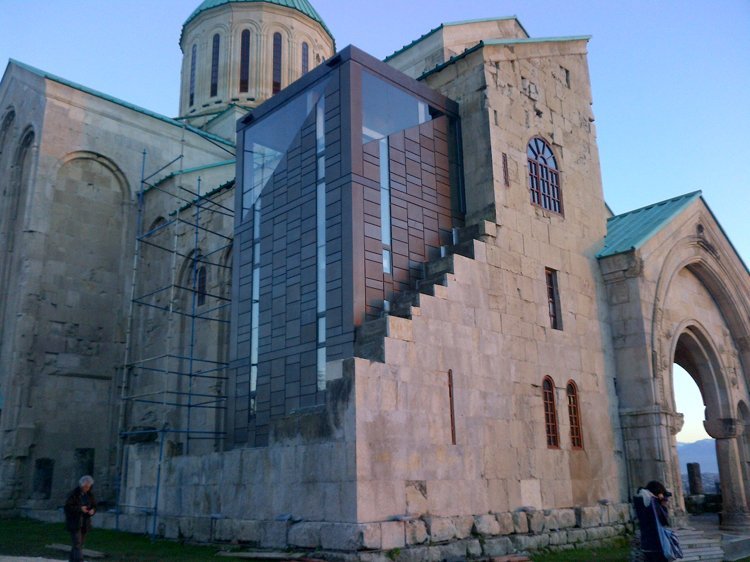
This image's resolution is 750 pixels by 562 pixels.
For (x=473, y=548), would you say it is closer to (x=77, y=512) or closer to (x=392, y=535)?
(x=392, y=535)

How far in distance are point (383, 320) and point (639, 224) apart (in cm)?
964

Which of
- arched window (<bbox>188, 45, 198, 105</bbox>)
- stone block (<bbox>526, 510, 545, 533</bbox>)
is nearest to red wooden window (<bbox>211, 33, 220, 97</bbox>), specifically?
arched window (<bbox>188, 45, 198, 105</bbox>)

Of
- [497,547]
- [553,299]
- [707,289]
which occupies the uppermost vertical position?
[707,289]

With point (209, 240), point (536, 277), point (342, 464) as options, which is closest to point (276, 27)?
point (209, 240)

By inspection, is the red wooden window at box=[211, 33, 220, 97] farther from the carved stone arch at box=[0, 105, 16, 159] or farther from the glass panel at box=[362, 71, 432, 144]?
the glass panel at box=[362, 71, 432, 144]

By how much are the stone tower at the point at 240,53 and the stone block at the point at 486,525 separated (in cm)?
2286

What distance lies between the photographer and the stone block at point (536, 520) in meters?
12.8

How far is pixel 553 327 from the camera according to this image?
15531 millimetres

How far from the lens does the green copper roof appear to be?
17000 millimetres

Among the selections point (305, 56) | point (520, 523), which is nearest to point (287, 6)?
point (305, 56)

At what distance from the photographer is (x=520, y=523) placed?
499 inches

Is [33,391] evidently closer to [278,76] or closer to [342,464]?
[342,464]

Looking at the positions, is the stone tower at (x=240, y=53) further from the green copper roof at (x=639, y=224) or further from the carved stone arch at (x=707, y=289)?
the carved stone arch at (x=707, y=289)

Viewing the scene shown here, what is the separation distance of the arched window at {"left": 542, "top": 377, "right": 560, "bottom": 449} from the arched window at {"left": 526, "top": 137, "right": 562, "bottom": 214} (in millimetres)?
4159
